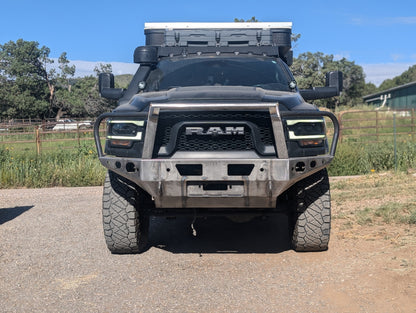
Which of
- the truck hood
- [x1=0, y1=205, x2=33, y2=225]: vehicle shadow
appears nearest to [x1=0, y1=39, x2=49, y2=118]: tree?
[x1=0, y1=205, x2=33, y2=225]: vehicle shadow

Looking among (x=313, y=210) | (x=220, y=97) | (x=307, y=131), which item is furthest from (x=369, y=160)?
(x=220, y=97)

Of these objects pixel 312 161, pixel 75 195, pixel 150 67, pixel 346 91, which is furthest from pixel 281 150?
pixel 346 91

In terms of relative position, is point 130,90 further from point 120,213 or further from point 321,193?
point 321,193

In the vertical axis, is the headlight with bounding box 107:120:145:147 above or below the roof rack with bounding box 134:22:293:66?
below

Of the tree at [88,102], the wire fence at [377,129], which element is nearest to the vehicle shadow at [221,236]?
the wire fence at [377,129]

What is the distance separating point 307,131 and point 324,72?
36.7 meters

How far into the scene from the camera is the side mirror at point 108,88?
6314mm

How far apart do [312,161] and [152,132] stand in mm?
1357

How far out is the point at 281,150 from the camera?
14.0 ft

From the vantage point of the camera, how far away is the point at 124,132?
4543 mm

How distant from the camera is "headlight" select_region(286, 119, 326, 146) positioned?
439 cm

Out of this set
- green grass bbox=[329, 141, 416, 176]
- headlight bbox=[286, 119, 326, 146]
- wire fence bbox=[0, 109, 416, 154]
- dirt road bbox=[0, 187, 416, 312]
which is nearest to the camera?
dirt road bbox=[0, 187, 416, 312]

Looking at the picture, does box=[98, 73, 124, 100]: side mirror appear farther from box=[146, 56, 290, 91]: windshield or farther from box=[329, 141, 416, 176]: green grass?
box=[329, 141, 416, 176]: green grass

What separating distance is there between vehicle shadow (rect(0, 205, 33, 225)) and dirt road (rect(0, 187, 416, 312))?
75 centimetres
